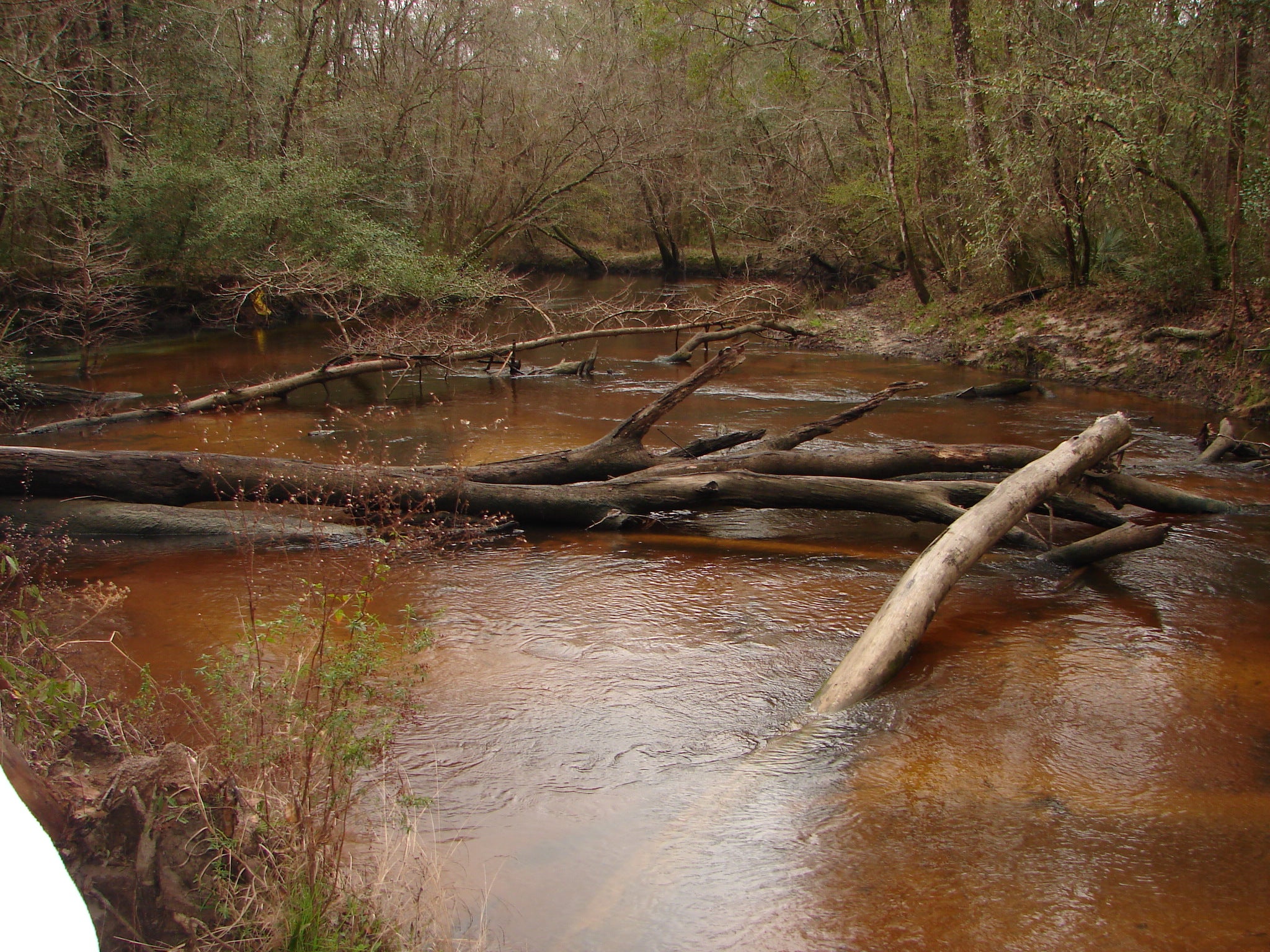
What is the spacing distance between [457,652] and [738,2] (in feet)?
79.0

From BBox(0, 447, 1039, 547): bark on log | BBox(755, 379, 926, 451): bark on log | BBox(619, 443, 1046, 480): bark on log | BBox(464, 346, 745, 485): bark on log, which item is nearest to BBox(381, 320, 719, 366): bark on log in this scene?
BBox(464, 346, 745, 485): bark on log

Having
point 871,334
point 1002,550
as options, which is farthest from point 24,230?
point 1002,550

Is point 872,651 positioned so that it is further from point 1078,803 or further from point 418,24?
point 418,24

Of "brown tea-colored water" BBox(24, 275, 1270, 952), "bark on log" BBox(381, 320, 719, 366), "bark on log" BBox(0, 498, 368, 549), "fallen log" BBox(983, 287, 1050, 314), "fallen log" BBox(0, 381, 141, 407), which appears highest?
"fallen log" BBox(983, 287, 1050, 314)

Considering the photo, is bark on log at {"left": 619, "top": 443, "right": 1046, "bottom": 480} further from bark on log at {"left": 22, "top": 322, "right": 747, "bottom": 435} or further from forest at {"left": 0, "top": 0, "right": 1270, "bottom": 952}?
bark on log at {"left": 22, "top": 322, "right": 747, "bottom": 435}

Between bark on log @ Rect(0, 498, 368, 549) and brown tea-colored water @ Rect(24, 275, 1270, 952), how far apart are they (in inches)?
11.4

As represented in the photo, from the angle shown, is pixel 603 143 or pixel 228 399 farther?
pixel 603 143

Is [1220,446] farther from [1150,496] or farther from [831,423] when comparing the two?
[831,423]

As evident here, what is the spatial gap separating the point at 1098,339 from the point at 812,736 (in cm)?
1374

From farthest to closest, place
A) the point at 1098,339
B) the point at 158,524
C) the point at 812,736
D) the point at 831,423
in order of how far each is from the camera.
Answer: the point at 1098,339, the point at 831,423, the point at 158,524, the point at 812,736

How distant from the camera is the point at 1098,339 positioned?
16.3m

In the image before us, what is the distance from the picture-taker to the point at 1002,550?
832cm

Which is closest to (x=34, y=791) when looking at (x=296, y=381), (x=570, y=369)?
(x=296, y=381)

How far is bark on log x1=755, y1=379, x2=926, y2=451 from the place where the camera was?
29.3 feet
